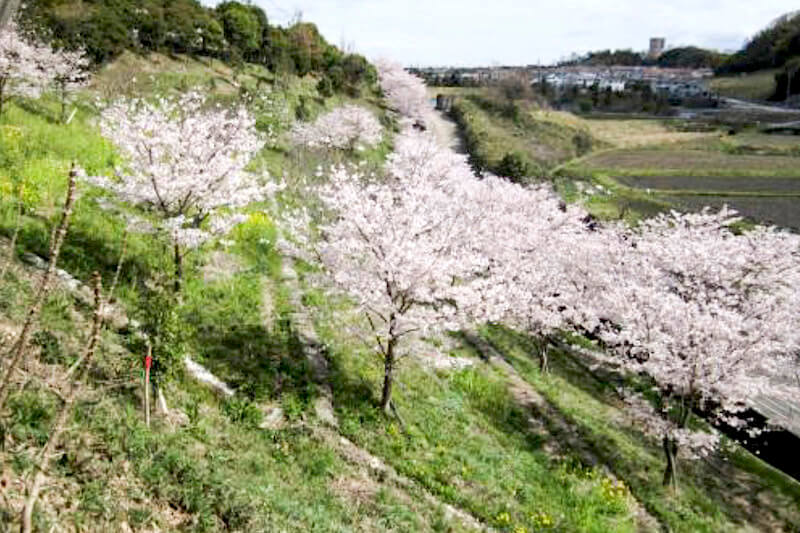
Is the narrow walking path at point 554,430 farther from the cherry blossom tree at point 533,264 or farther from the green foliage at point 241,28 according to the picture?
the green foliage at point 241,28

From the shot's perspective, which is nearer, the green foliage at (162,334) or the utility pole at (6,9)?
the utility pole at (6,9)

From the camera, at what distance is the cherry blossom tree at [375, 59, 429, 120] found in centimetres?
7475

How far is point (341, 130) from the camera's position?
45688mm

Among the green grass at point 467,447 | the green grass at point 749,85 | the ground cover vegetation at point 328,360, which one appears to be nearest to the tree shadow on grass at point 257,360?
the ground cover vegetation at point 328,360

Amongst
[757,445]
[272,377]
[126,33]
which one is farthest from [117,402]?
[126,33]

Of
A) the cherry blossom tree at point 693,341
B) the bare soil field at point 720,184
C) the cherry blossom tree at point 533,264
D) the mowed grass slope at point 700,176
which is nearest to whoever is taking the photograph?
the cherry blossom tree at point 693,341

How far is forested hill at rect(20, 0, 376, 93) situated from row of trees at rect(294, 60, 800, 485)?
932 inches

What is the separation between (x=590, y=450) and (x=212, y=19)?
154ft

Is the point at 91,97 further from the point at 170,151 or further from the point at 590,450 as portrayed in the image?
the point at 590,450

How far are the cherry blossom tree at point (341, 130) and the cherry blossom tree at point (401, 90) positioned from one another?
2490cm

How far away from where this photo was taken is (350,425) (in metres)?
12.8

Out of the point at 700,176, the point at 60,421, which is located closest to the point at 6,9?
the point at 60,421

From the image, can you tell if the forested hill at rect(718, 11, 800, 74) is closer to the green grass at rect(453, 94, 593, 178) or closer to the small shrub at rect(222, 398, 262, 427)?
the green grass at rect(453, 94, 593, 178)

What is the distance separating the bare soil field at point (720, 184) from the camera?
54656 mm
